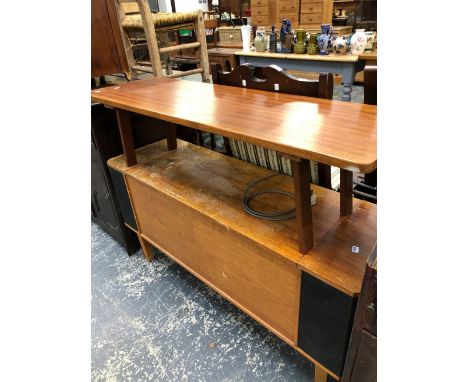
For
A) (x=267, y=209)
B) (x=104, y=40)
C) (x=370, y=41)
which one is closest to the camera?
(x=267, y=209)

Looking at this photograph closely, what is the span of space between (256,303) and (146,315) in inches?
24.8

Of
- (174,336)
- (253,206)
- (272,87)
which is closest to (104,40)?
(272,87)

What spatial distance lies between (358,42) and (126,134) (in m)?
1.80

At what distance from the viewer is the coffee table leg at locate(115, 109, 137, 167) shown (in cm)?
136

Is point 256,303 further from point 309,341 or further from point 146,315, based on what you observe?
point 146,315

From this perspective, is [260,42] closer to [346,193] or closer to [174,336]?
[346,193]

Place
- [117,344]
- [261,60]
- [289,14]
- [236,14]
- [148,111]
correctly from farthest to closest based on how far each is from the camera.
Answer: [236,14]
[289,14]
[261,60]
[117,344]
[148,111]

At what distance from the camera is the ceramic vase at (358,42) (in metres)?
2.25

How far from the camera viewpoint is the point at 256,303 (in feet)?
3.65

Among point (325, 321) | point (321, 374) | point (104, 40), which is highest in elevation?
point (104, 40)

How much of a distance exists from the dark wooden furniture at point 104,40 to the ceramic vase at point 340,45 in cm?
154

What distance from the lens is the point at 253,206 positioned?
111cm

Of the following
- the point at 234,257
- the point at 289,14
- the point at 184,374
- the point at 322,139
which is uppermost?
the point at 289,14
